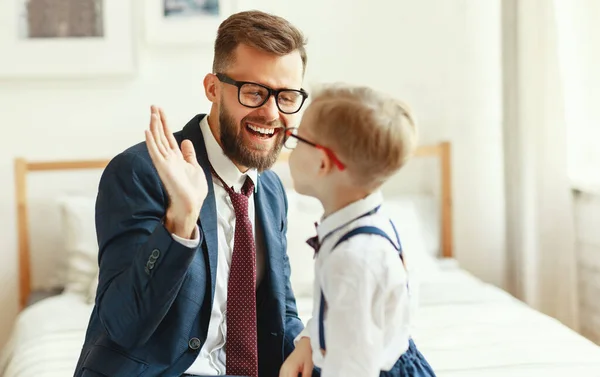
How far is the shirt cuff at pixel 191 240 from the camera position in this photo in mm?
1412

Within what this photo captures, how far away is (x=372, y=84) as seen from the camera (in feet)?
10.8

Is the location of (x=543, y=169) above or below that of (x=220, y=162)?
below

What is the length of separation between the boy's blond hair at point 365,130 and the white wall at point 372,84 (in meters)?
1.98

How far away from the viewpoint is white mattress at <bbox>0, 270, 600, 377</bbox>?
6.68 ft

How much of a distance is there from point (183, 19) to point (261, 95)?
4.86 ft

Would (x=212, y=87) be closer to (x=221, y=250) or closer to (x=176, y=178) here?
(x=221, y=250)

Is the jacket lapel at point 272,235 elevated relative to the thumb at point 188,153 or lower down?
lower down

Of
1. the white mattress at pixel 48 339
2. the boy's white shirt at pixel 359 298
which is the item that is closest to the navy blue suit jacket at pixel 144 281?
the boy's white shirt at pixel 359 298

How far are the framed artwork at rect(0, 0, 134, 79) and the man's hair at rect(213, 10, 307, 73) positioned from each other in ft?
4.55

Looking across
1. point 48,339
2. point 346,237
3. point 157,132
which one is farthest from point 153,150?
point 48,339

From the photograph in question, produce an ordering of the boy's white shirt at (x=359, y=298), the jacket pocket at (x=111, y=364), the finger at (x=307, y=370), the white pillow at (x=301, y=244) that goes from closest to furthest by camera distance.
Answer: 1. the boy's white shirt at (x=359, y=298)
2. the finger at (x=307, y=370)
3. the jacket pocket at (x=111, y=364)
4. the white pillow at (x=301, y=244)

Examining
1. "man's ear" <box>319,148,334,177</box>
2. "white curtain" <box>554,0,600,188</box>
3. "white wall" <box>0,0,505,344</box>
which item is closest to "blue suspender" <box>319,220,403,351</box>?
"man's ear" <box>319,148,334,177</box>

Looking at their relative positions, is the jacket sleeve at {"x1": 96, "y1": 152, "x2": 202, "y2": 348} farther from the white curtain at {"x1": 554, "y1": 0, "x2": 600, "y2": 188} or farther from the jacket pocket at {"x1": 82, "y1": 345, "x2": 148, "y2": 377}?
the white curtain at {"x1": 554, "y1": 0, "x2": 600, "y2": 188}

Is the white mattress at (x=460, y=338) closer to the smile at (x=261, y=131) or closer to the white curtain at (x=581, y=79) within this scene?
the white curtain at (x=581, y=79)
